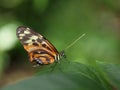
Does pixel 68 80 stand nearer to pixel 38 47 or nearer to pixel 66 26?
pixel 38 47

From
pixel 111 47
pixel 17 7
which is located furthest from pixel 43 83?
pixel 17 7

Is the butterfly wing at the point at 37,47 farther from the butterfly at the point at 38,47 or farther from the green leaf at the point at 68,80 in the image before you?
the green leaf at the point at 68,80

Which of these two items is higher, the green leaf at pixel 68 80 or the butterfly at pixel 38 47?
the butterfly at pixel 38 47

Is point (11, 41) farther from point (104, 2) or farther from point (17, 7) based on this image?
point (104, 2)

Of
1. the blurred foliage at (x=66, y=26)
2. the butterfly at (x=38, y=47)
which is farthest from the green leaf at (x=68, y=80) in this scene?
the blurred foliage at (x=66, y=26)

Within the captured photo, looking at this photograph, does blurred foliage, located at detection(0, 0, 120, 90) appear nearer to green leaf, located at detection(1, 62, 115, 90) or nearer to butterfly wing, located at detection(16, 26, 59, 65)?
butterfly wing, located at detection(16, 26, 59, 65)

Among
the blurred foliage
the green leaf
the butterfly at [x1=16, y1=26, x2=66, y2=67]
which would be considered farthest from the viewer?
the blurred foliage

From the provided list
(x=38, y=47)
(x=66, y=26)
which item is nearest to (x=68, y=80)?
(x=38, y=47)

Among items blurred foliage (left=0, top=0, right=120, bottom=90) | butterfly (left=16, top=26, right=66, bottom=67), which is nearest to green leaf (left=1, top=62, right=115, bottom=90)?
butterfly (left=16, top=26, right=66, bottom=67)
